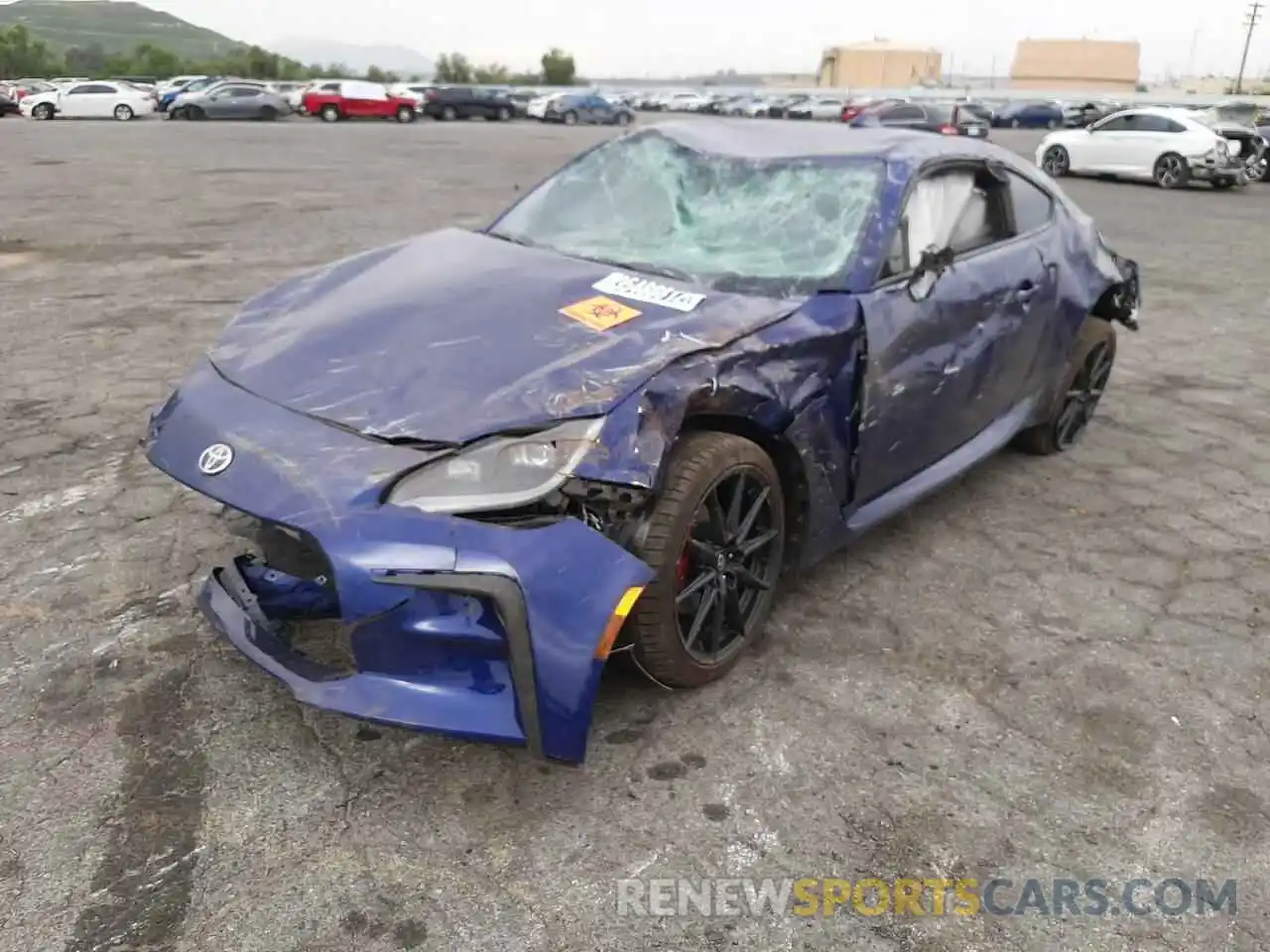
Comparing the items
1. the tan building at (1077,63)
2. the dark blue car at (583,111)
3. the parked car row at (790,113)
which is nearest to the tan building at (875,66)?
the tan building at (1077,63)

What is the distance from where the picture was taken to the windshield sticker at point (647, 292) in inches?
118

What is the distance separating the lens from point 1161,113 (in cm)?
1923

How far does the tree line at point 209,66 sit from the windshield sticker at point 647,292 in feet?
276

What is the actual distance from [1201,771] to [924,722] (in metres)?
0.71

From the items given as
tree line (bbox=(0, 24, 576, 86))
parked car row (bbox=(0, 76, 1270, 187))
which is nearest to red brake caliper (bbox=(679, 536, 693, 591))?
parked car row (bbox=(0, 76, 1270, 187))

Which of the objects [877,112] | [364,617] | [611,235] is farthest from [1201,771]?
[877,112]

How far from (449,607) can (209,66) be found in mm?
98467

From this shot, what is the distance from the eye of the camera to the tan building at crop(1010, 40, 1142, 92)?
119 metres

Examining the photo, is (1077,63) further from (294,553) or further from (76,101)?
(294,553)

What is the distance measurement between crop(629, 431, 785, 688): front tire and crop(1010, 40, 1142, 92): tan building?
128779mm

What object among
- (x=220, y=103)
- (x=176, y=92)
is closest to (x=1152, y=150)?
(x=220, y=103)

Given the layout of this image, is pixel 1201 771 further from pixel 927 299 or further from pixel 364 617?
pixel 364 617

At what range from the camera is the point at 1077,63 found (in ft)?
406

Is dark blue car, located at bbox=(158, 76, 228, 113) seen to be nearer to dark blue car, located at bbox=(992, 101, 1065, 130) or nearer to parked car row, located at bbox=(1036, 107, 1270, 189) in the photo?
parked car row, located at bbox=(1036, 107, 1270, 189)
